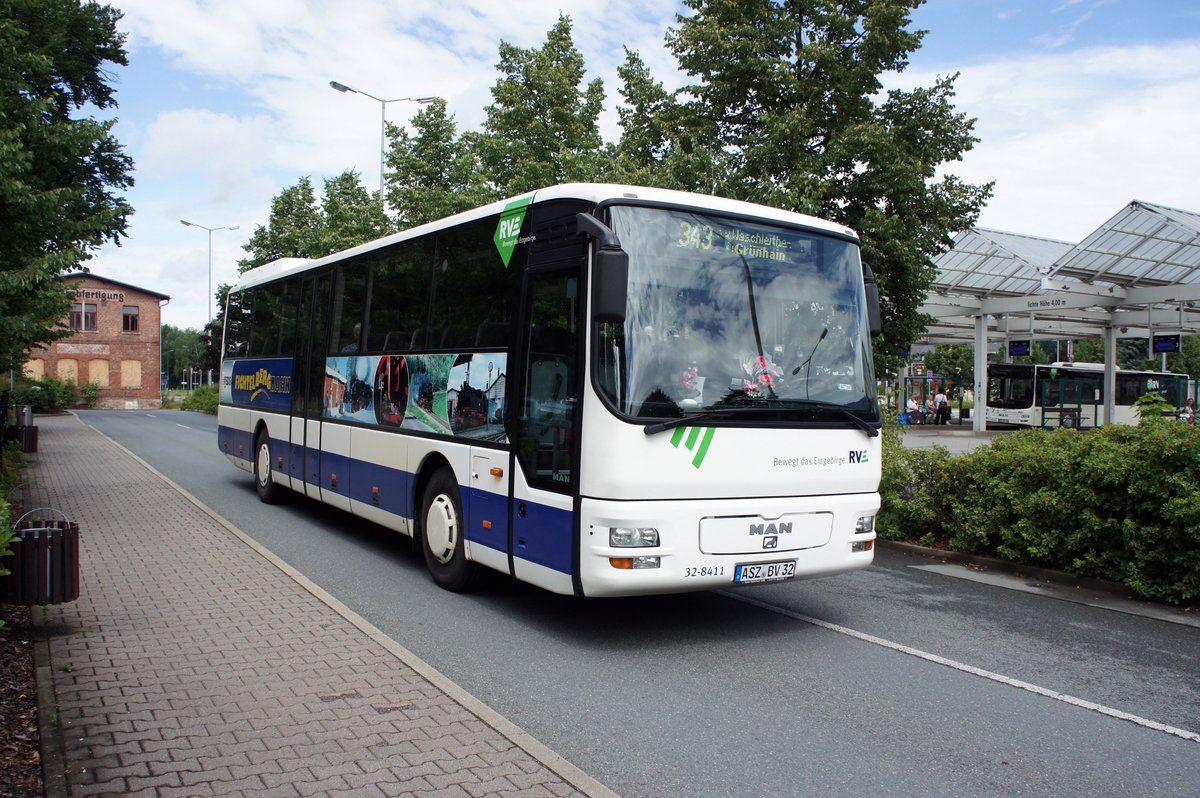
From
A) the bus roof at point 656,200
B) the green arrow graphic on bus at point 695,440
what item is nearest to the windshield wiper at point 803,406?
the green arrow graphic on bus at point 695,440

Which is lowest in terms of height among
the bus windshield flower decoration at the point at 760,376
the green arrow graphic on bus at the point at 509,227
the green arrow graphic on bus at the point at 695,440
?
the green arrow graphic on bus at the point at 695,440

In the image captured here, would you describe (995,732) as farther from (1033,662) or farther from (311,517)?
(311,517)

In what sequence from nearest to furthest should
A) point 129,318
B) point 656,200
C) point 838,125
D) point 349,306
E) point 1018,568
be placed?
point 656,200, point 1018,568, point 349,306, point 838,125, point 129,318

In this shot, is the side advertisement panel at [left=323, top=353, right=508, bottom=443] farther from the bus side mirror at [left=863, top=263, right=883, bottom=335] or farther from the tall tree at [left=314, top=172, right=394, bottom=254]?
the tall tree at [left=314, top=172, right=394, bottom=254]

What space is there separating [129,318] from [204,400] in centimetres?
2406

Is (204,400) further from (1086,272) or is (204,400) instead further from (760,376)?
(760,376)

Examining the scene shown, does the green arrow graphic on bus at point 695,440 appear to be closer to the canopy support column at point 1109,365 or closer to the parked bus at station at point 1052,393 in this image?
the canopy support column at point 1109,365

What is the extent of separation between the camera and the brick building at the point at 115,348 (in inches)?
2817

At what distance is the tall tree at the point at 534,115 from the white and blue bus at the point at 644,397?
1507cm

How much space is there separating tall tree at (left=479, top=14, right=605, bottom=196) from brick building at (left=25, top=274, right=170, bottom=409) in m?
58.5

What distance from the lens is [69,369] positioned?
71375mm

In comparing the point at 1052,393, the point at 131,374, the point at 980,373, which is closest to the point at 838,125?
the point at 980,373

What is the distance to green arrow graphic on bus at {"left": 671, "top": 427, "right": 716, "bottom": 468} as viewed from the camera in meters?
6.19

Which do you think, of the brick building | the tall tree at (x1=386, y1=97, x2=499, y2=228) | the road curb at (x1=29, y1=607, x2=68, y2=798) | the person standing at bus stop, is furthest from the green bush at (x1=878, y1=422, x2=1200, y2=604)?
the brick building
